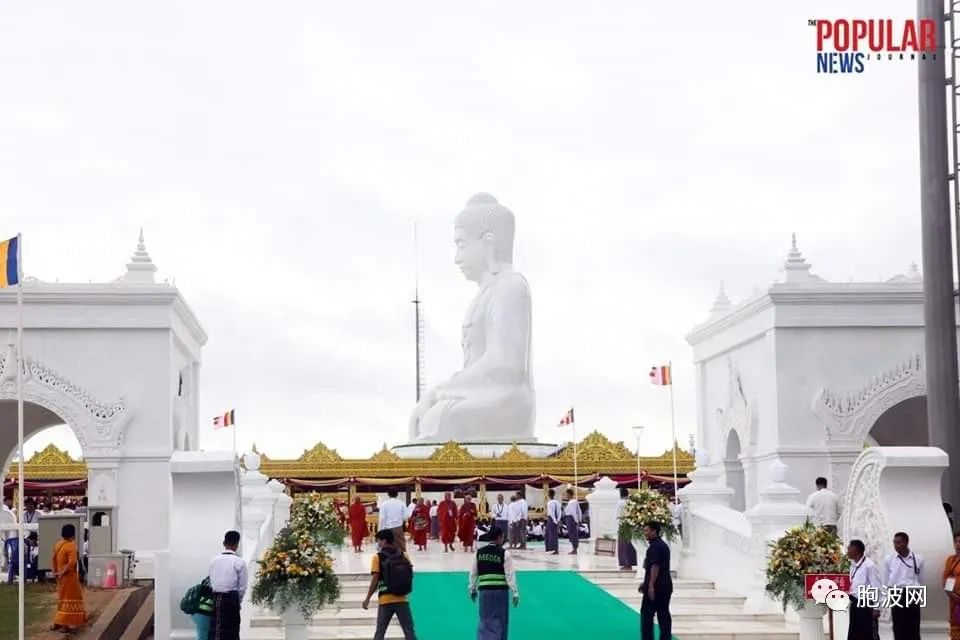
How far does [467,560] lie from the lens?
28.5 metres

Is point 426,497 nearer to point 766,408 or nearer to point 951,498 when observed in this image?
point 766,408

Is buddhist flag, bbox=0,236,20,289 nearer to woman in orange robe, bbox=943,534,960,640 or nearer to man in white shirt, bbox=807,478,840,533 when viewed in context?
man in white shirt, bbox=807,478,840,533

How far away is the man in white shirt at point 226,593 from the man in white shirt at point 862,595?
5.92 metres

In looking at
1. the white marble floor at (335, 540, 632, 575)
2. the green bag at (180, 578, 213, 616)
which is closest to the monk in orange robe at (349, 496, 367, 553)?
the white marble floor at (335, 540, 632, 575)

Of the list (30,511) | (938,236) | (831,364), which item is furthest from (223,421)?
(938,236)

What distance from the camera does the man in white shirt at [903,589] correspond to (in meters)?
15.5

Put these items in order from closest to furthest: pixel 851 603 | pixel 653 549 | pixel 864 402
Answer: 1. pixel 851 603
2. pixel 653 549
3. pixel 864 402

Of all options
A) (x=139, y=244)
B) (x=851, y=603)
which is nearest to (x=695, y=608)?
(x=851, y=603)

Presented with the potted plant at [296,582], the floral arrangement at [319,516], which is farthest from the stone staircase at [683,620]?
the floral arrangement at [319,516]

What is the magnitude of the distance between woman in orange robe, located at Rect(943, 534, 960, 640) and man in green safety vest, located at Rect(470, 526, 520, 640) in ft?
14.4

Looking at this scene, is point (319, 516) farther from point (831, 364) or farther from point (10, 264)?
point (831, 364)

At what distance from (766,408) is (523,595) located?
13307mm

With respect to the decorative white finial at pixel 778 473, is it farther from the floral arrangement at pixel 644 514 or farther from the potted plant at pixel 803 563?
the potted plant at pixel 803 563

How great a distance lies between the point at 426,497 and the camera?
4169 cm
